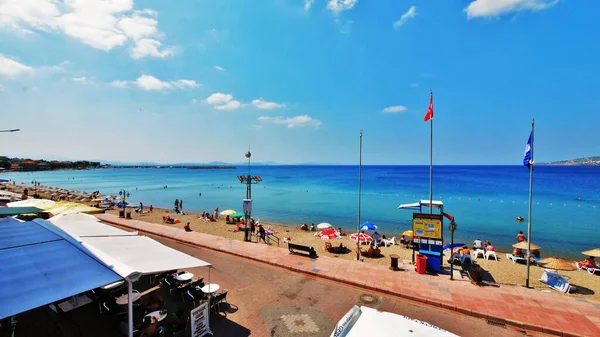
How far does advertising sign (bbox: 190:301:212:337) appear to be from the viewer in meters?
6.68

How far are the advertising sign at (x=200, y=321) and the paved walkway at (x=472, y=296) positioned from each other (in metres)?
5.38

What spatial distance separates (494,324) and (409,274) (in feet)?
12.6

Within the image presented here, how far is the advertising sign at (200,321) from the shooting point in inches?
263

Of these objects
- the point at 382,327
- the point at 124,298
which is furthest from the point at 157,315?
the point at 382,327

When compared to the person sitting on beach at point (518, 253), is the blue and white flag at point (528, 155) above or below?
above

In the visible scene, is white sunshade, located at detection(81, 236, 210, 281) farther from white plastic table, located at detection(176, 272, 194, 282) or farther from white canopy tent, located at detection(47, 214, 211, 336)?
white plastic table, located at detection(176, 272, 194, 282)

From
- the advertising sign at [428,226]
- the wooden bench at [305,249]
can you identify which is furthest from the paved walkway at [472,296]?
the advertising sign at [428,226]

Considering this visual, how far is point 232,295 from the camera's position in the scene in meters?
9.45

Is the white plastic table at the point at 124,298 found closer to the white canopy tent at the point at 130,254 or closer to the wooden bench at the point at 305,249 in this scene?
the white canopy tent at the point at 130,254

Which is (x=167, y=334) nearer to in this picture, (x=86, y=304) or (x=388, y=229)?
(x=86, y=304)

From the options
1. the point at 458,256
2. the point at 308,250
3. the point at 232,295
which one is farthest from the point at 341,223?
the point at 232,295

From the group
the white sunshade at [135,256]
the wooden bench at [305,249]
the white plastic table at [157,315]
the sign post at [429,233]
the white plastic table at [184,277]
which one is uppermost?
the white sunshade at [135,256]

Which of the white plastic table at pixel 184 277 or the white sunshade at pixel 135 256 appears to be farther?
the white plastic table at pixel 184 277

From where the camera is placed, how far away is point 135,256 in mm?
6590
